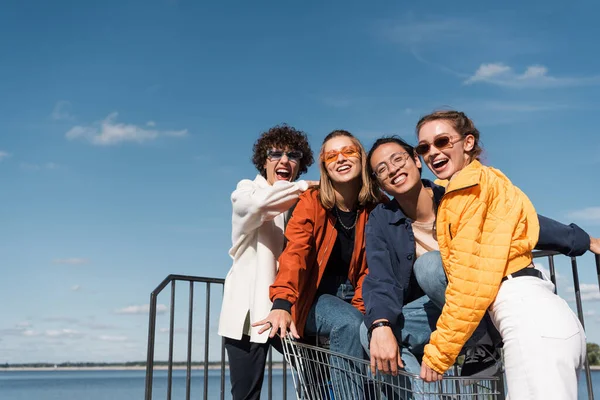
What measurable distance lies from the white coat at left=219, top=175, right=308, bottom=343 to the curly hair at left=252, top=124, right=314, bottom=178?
0.42m

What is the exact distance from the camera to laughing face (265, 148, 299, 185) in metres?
3.84

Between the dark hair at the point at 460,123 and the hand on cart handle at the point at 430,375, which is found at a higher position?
the dark hair at the point at 460,123

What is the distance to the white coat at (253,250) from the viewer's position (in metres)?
3.21

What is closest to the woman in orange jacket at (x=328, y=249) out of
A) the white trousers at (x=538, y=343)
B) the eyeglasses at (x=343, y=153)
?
the eyeglasses at (x=343, y=153)

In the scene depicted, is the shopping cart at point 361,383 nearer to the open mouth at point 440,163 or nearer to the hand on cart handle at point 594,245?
the open mouth at point 440,163

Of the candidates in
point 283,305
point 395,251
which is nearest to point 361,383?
point 283,305

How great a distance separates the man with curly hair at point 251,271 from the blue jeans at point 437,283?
40.1 inches

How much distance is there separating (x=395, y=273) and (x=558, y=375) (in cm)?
90

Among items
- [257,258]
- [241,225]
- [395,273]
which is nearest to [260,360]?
[257,258]

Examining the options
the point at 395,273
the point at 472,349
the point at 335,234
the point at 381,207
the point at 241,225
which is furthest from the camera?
the point at 241,225

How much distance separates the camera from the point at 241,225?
338cm

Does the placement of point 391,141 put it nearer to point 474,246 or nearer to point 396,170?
point 396,170

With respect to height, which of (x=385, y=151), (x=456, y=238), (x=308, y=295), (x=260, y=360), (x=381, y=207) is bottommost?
(x=260, y=360)

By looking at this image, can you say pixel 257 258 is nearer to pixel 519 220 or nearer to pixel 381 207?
pixel 381 207
